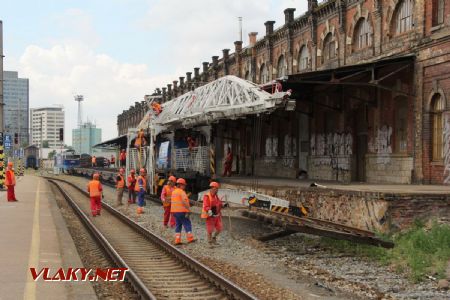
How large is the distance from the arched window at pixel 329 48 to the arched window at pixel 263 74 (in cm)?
822

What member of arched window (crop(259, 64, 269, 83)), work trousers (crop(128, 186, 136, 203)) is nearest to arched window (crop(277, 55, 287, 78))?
arched window (crop(259, 64, 269, 83))

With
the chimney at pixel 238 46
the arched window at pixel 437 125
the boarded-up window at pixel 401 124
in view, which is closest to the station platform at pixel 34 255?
the arched window at pixel 437 125

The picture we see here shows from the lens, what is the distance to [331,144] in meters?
26.0

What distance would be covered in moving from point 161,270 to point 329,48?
19.4 m

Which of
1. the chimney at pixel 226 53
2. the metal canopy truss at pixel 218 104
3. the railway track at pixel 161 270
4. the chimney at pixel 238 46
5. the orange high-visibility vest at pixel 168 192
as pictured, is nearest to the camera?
the railway track at pixel 161 270

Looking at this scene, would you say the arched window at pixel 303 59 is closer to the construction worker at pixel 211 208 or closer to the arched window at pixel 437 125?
the arched window at pixel 437 125

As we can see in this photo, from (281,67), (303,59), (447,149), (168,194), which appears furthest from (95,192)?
(281,67)

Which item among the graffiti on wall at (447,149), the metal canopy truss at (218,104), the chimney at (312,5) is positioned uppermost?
the chimney at (312,5)

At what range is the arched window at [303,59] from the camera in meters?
30.3

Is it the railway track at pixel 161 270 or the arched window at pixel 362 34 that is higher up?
the arched window at pixel 362 34

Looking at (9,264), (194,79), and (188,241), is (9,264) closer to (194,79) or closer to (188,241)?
(188,241)

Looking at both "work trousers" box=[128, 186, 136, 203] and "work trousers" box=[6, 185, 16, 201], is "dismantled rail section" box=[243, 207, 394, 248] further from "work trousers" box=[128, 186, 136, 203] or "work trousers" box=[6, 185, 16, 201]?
"work trousers" box=[6, 185, 16, 201]

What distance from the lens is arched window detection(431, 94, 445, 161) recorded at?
18641 millimetres

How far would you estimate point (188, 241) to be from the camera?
14000 mm
